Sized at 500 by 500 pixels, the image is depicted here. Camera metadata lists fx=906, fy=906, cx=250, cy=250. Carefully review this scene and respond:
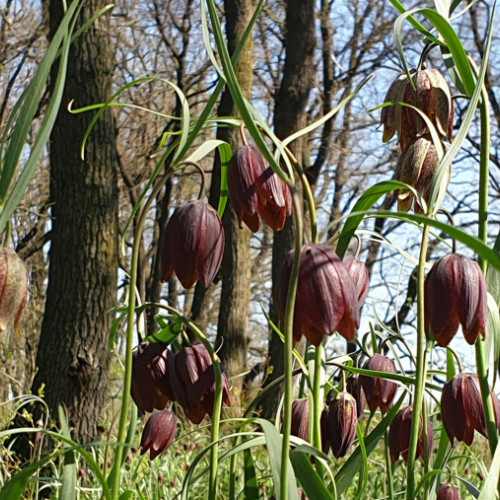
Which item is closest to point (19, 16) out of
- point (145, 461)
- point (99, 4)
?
point (99, 4)

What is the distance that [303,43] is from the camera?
242 inches

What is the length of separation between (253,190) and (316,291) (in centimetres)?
19

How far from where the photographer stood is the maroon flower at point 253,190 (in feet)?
3.05

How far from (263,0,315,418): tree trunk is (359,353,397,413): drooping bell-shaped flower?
404 centimetres

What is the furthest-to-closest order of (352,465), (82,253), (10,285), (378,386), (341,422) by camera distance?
(82,253)
(378,386)
(341,422)
(352,465)
(10,285)

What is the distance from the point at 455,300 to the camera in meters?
0.90

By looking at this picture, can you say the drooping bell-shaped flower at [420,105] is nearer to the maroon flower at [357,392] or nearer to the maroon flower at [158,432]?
the maroon flower at [357,392]

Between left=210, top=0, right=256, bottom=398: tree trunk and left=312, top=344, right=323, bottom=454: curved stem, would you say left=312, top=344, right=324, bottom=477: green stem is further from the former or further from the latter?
left=210, top=0, right=256, bottom=398: tree trunk

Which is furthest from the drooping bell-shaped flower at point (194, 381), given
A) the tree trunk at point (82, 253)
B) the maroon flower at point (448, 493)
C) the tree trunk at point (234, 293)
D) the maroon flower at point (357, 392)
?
the tree trunk at point (234, 293)

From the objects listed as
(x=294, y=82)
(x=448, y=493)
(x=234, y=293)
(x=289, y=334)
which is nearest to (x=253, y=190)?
(x=289, y=334)

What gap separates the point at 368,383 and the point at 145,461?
6.39 feet

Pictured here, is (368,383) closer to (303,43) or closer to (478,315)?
Result: (478,315)

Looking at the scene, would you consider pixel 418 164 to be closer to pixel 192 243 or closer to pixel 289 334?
pixel 192 243

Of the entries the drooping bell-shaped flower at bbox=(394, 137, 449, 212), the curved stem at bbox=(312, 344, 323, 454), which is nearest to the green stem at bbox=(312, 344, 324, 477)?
the curved stem at bbox=(312, 344, 323, 454)
